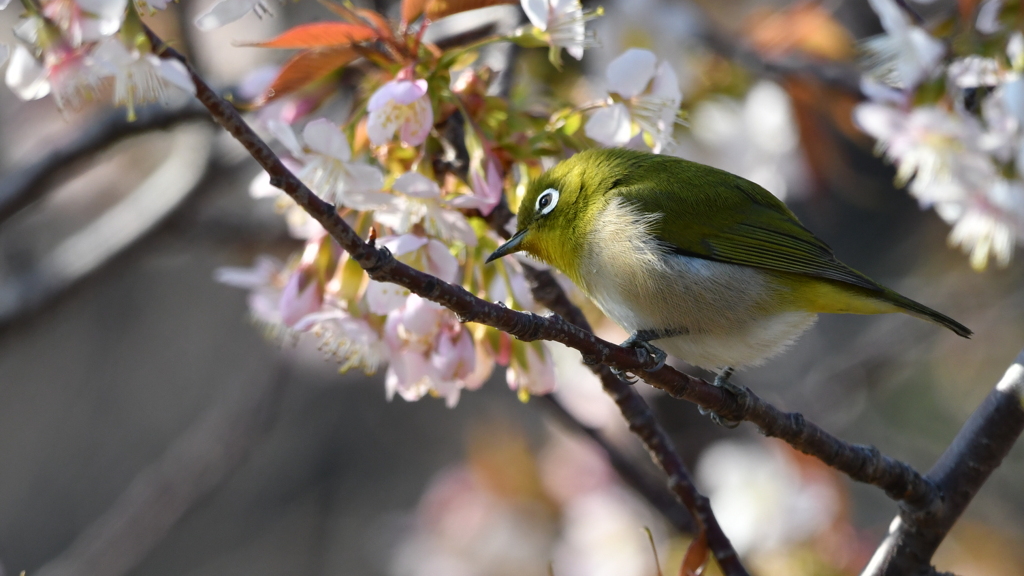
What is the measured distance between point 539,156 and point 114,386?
5.24m

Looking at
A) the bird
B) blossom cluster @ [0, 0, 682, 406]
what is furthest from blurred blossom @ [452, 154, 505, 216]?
the bird

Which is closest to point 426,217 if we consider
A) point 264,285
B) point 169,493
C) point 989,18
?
point 264,285

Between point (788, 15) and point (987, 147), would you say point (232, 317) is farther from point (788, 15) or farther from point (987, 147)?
point (987, 147)

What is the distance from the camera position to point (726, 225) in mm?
2221

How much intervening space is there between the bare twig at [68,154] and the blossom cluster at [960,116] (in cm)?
202

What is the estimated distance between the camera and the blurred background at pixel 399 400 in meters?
3.11

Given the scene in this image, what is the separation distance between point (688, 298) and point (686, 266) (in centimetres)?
9

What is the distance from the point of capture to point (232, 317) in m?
6.51

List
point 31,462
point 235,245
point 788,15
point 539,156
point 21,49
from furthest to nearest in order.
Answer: point 31,462 < point 235,245 < point 788,15 < point 539,156 < point 21,49

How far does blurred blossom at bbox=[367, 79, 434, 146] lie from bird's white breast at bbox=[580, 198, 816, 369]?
59cm

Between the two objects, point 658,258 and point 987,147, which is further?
point 987,147

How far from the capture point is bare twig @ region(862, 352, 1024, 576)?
1767mm

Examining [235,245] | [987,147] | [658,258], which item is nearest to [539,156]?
[658,258]

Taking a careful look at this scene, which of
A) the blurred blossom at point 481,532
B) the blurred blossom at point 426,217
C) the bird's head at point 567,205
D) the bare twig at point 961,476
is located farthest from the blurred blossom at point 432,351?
the blurred blossom at point 481,532
